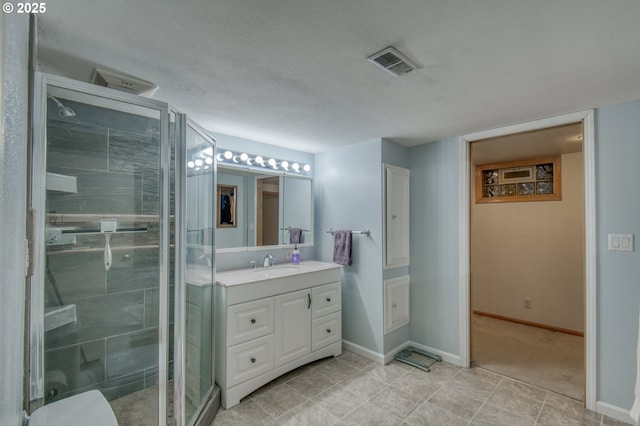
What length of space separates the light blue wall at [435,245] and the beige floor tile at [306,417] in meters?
1.45

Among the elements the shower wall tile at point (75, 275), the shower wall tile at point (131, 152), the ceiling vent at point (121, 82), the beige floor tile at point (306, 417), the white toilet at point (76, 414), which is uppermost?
the ceiling vent at point (121, 82)

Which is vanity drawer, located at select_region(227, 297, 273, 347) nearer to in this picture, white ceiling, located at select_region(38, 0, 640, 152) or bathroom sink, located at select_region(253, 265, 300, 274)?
bathroom sink, located at select_region(253, 265, 300, 274)

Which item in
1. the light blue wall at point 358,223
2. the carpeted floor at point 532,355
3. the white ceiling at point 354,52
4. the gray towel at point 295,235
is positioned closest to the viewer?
the white ceiling at point 354,52

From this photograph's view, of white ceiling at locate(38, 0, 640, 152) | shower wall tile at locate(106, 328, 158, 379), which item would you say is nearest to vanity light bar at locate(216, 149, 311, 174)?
white ceiling at locate(38, 0, 640, 152)

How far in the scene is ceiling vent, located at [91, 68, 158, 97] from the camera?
1.58 metres

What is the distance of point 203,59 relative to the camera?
1456 millimetres

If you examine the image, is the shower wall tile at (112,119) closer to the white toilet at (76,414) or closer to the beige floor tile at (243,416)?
the white toilet at (76,414)

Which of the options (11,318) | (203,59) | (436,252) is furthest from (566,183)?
(11,318)

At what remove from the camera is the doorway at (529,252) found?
120 inches

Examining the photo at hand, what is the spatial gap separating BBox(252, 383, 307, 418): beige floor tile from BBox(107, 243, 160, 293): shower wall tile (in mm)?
1213

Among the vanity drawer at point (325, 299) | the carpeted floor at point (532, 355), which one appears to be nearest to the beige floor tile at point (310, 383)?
the vanity drawer at point (325, 299)

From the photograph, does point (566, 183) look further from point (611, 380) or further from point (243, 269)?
point (243, 269)

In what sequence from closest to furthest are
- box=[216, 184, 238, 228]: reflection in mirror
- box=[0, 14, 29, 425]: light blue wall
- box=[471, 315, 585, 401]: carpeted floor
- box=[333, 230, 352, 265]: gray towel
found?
1. box=[0, 14, 29, 425]: light blue wall
2. box=[471, 315, 585, 401]: carpeted floor
3. box=[216, 184, 238, 228]: reflection in mirror
4. box=[333, 230, 352, 265]: gray towel

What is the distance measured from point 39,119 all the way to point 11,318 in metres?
1.06
